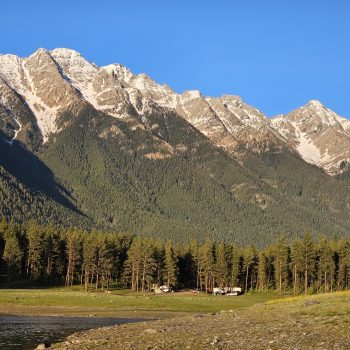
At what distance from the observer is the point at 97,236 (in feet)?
590

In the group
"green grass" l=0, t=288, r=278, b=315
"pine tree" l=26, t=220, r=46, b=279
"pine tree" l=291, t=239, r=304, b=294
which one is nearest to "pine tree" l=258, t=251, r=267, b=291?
"pine tree" l=291, t=239, r=304, b=294

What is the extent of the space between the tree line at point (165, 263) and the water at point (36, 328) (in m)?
81.0

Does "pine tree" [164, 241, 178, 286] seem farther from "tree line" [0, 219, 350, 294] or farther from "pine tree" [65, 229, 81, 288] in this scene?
"pine tree" [65, 229, 81, 288]

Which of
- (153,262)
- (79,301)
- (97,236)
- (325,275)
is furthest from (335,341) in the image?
(97,236)

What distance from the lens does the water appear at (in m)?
50.6

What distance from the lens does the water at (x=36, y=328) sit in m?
50.6

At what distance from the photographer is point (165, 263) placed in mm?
175000

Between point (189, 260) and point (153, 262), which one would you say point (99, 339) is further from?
point (189, 260)

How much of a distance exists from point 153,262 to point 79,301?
6019 centimetres

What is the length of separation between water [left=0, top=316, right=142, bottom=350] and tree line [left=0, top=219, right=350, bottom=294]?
8100 cm

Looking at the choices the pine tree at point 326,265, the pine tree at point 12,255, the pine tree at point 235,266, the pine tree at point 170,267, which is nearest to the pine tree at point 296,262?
the pine tree at point 326,265

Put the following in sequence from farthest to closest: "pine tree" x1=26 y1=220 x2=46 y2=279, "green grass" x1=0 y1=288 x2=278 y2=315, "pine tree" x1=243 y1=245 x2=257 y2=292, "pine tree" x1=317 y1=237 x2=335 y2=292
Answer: "pine tree" x1=243 y1=245 x2=257 y2=292 → "pine tree" x1=26 y1=220 x2=46 y2=279 → "pine tree" x1=317 y1=237 x2=335 y2=292 → "green grass" x1=0 y1=288 x2=278 y2=315

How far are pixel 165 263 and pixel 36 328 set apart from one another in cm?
11299

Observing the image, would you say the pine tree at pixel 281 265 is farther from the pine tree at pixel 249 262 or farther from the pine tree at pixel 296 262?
the pine tree at pixel 249 262
